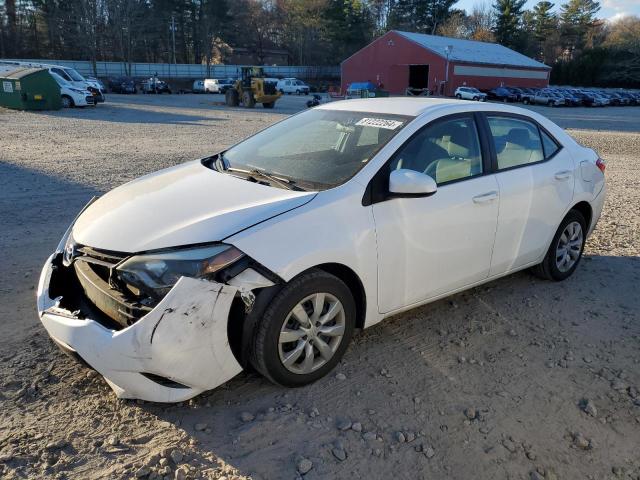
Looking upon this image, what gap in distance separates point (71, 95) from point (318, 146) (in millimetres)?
25616

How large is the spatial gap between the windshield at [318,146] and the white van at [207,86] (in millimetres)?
52029

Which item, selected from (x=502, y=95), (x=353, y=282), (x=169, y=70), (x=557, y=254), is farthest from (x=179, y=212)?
(x=169, y=70)

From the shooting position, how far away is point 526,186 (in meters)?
4.27

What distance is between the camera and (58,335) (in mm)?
2947

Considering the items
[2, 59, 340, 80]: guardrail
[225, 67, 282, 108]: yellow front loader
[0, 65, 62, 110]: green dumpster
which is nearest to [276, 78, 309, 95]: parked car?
[2, 59, 340, 80]: guardrail

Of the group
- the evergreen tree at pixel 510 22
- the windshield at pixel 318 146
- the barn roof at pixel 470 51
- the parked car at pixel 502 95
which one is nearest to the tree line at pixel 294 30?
the evergreen tree at pixel 510 22

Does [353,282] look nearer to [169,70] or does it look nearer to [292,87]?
[292,87]

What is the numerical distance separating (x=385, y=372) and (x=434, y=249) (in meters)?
0.89

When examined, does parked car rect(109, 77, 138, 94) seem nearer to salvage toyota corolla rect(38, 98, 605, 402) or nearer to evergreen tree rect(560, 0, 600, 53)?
salvage toyota corolla rect(38, 98, 605, 402)

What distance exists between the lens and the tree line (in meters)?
65.0

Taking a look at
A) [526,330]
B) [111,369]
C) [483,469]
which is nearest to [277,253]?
[111,369]

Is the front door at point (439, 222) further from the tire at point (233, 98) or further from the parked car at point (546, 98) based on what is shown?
the parked car at point (546, 98)

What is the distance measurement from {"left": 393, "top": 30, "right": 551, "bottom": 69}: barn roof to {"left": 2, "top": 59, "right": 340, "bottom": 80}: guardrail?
2265 cm

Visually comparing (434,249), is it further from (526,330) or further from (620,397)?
(620,397)
